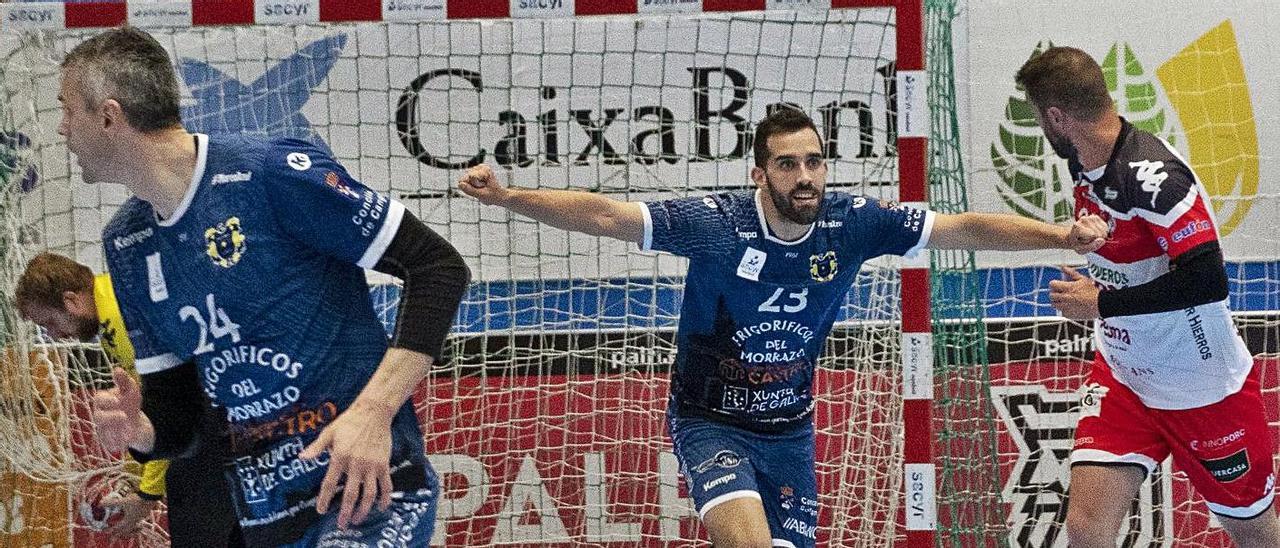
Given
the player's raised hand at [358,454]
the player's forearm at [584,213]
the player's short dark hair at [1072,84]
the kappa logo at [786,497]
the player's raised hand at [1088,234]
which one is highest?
the player's short dark hair at [1072,84]

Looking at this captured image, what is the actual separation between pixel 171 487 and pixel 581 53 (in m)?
2.66

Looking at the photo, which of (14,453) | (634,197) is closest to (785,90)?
(634,197)

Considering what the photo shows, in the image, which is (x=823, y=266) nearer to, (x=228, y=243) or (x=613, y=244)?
(x=613, y=244)

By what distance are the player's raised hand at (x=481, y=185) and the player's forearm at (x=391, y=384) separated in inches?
67.3

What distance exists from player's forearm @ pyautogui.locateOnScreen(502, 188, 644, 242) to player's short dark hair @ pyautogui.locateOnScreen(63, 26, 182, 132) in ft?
5.98

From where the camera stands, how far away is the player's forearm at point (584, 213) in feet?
15.8

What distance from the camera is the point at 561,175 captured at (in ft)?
21.4

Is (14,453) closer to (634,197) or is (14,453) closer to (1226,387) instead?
(634,197)

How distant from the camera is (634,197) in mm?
6500

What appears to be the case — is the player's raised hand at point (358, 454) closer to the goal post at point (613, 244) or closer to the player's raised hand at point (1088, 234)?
the player's raised hand at point (1088, 234)

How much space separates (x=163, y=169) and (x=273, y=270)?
1.05ft

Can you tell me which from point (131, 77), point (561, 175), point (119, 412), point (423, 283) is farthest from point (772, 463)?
point (131, 77)

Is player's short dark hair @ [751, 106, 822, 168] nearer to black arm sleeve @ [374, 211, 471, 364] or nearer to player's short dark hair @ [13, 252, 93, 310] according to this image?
black arm sleeve @ [374, 211, 471, 364]

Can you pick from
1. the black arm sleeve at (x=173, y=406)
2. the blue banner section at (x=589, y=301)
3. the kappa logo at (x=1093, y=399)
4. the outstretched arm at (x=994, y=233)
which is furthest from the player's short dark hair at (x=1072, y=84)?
the black arm sleeve at (x=173, y=406)
